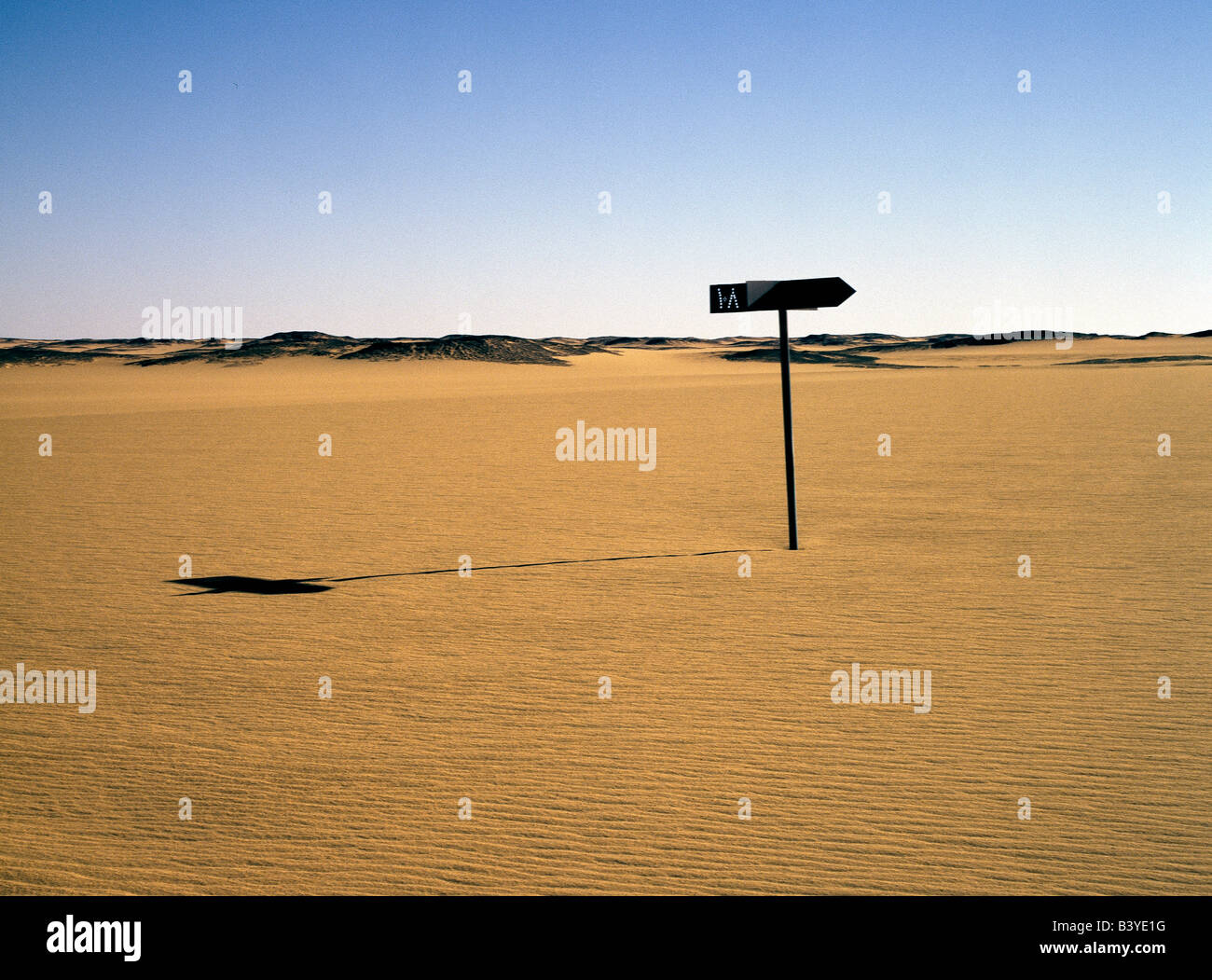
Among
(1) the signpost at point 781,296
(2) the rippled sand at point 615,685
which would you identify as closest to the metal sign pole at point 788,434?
(1) the signpost at point 781,296

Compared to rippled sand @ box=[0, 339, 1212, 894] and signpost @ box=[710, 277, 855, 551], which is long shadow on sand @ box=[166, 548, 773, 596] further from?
signpost @ box=[710, 277, 855, 551]

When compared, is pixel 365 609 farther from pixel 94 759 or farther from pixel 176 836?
pixel 176 836

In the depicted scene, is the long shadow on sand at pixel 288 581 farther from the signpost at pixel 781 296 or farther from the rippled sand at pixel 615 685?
the signpost at pixel 781 296

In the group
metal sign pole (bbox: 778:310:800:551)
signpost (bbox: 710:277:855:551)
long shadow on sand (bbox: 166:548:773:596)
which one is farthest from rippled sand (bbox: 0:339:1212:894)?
signpost (bbox: 710:277:855:551)

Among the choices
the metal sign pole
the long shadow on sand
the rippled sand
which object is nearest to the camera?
the rippled sand

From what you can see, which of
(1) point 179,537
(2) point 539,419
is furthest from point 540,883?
(2) point 539,419

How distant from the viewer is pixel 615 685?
288 inches

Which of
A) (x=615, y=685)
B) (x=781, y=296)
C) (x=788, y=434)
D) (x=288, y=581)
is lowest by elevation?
(x=615, y=685)

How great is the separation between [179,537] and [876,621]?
9627mm

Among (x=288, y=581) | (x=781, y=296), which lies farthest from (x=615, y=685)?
(x=781, y=296)

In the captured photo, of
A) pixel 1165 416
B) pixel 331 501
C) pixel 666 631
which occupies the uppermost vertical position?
pixel 1165 416

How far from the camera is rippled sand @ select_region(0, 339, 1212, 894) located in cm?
479

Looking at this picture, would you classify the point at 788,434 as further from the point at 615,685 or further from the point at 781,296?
the point at 615,685
